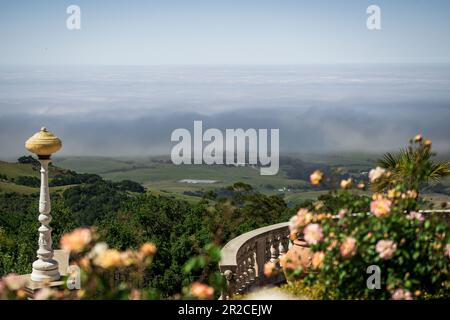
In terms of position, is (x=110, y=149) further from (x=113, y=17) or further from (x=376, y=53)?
(x=376, y=53)

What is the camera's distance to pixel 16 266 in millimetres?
16266

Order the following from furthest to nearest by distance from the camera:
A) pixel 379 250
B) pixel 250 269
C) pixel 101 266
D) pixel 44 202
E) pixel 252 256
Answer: pixel 44 202, pixel 252 256, pixel 250 269, pixel 379 250, pixel 101 266

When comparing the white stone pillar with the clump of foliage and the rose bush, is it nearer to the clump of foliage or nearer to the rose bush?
the rose bush

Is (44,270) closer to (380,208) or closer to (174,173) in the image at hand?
(380,208)

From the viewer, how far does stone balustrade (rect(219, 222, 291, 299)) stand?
21.2 feet

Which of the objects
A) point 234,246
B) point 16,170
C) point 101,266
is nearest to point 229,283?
point 234,246

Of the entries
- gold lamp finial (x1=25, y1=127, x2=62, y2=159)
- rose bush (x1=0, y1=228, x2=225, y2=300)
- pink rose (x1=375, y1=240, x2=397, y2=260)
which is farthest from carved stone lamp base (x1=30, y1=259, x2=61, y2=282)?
pink rose (x1=375, y1=240, x2=397, y2=260)

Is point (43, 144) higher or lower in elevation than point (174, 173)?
higher

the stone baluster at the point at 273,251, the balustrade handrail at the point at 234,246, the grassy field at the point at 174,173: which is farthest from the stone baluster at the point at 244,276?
the grassy field at the point at 174,173

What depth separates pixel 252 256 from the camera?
25.9 feet

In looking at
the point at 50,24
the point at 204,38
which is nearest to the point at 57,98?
the point at 50,24

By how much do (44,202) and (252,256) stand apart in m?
2.83

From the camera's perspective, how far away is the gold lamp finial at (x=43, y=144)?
8.33m
